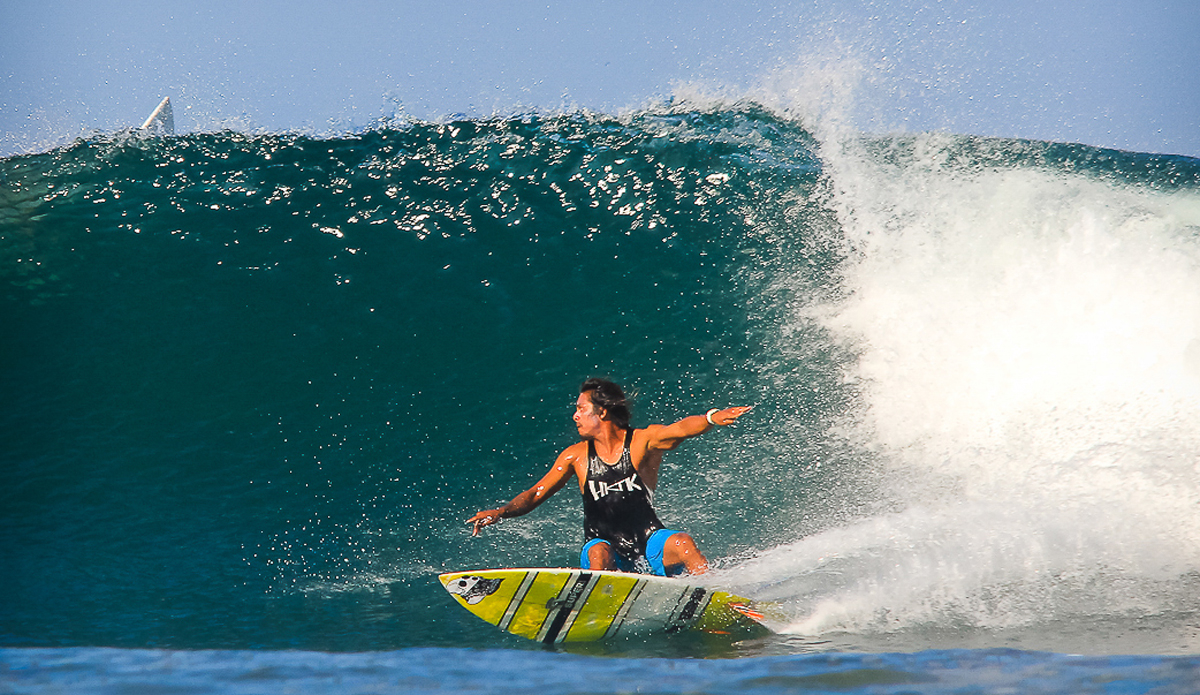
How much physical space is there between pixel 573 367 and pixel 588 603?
127 inches

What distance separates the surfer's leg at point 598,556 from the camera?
3912 mm

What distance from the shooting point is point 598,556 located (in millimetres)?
3928

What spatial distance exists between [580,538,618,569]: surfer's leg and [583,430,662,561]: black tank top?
3.1 inches

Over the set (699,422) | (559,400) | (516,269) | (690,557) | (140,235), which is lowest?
(690,557)

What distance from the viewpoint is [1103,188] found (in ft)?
23.4

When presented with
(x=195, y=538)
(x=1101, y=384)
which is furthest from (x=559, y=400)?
(x=1101, y=384)

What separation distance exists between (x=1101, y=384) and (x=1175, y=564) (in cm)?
169

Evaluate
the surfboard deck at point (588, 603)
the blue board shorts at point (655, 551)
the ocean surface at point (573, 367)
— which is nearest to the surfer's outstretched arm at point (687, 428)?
the blue board shorts at point (655, 551)

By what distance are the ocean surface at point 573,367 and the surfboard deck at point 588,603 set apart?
17 centimetres

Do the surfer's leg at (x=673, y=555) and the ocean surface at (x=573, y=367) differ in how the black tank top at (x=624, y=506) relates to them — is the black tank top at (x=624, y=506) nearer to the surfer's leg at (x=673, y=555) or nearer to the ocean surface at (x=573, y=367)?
the surfer's leg at (x=673, y=555)

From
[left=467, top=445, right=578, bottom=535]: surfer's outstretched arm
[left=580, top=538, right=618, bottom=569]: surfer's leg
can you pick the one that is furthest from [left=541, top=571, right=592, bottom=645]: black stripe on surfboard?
[left=467, top=445, right=578, bottom=535]: surfer's outstretched arm

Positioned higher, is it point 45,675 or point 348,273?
point 348,273

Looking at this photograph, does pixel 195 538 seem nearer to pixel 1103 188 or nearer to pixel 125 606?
pixel 125 606

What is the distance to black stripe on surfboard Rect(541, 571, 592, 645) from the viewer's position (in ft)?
11.9
